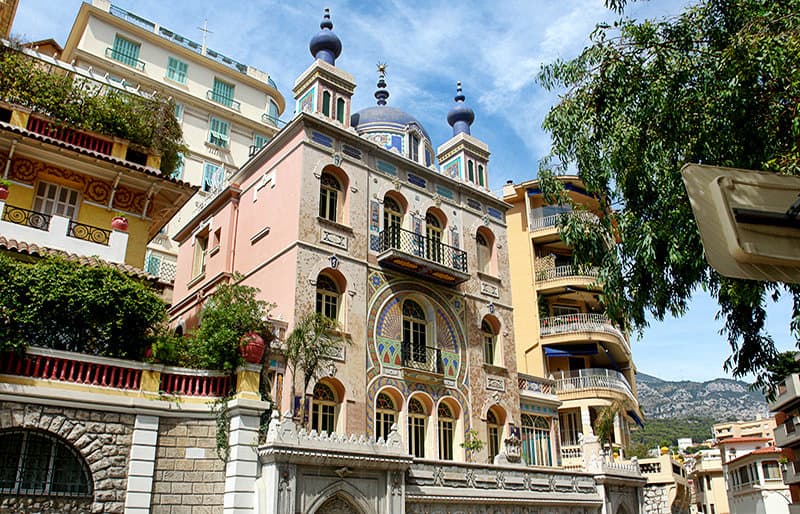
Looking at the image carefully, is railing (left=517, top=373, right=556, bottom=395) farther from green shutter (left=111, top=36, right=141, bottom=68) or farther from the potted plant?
green shutter (left=111, top=36, right=141, bottom=68)

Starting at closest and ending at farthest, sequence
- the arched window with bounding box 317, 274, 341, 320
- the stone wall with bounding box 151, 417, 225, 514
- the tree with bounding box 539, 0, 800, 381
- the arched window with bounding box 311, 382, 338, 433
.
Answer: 1. the tree with bounding box 539, 0, 800, 381
2. the stone wall with bounding box 151, 417, 225, 514
3. the arched window with bounding box 311, 382, 338, 433
4. the arched window with bounding box 317, 274, 341, 320

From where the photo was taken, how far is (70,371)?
43.0 ft

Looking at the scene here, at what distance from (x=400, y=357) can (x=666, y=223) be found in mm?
12208

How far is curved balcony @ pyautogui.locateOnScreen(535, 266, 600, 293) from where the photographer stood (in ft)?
109

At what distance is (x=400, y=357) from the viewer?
21.4 metres

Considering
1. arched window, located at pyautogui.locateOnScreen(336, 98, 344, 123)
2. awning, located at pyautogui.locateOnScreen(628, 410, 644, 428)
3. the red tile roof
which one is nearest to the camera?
the red tile roof

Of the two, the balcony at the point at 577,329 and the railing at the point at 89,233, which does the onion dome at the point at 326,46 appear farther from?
the balcony at the point at 577,329

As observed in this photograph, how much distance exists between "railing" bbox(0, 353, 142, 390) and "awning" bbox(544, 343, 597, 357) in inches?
897

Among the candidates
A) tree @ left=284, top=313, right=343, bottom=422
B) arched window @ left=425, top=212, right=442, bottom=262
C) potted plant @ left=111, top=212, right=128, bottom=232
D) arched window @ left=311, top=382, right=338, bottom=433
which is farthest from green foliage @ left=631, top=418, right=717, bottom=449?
potted plant @ left=111, top=212, right=128, bottom=232

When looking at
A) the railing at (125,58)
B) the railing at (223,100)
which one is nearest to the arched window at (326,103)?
the railing at (223,100)

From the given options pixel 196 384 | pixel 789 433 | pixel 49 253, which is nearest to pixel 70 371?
pixel 196 384

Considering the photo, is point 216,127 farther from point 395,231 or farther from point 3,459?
point 3,459

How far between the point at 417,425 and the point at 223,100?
74.0 feet

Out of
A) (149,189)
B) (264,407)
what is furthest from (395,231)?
(264,407)
